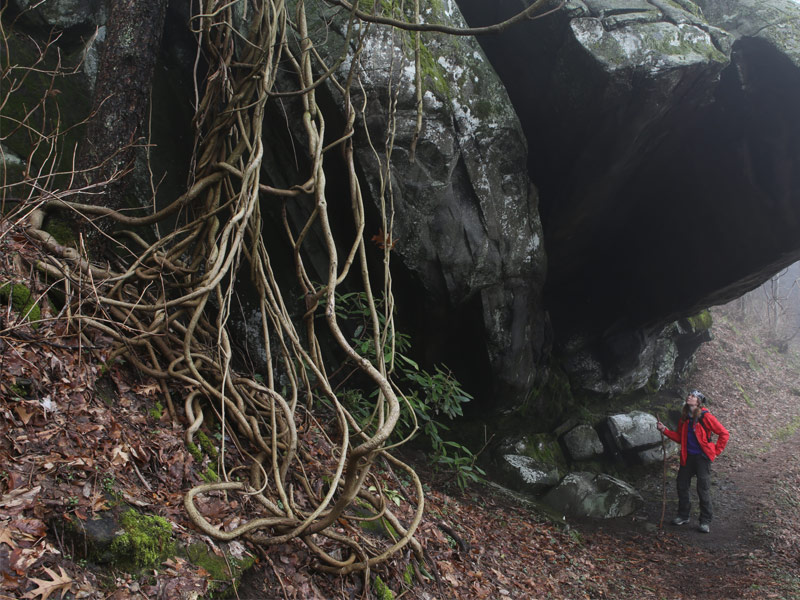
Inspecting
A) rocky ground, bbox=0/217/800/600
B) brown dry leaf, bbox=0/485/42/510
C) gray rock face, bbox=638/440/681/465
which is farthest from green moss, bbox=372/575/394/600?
gray rock face, bbox=638/440/681/465

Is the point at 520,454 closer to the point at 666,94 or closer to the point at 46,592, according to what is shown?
the point at 666,94

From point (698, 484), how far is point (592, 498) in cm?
138

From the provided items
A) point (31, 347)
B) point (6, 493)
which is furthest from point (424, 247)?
point (6, 493)

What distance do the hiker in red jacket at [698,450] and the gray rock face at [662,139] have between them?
2478 millimetres

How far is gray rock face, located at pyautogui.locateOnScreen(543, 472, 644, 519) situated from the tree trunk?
6.53 m

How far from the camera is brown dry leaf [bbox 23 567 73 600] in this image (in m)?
1.63

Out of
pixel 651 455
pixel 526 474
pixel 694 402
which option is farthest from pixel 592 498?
pixel 651 455

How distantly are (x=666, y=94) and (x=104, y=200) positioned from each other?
6.32m

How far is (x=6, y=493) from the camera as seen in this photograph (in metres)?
1.88

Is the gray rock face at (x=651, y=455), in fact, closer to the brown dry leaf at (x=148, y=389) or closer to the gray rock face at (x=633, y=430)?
the gray rock face at (x=633, y=430)

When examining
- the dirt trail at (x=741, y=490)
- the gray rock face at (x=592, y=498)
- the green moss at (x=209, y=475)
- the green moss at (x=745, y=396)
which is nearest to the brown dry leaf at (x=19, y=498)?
the green moss at (x=209, y=475)

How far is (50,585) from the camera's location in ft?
5.48

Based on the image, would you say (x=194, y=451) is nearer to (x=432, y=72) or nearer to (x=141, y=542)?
(x=141, y=542)

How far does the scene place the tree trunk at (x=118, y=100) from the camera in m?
3.55
